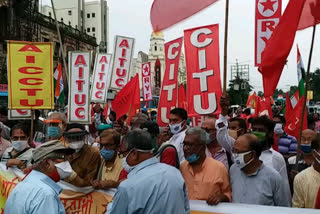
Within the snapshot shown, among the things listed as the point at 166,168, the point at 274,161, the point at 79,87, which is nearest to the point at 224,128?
the point at 274,161

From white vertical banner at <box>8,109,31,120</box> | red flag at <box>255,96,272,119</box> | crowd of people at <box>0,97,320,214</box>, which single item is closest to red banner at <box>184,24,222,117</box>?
crowd of people at <box>0,97,320,214</box>

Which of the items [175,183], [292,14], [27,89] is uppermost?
[292,14]

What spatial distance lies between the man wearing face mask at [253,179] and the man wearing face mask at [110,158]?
47.8 inches

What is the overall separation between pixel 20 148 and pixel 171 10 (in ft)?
7.89

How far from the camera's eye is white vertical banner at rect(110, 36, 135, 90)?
888cm

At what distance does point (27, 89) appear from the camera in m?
6.08

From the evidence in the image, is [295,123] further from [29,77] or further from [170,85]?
[29,77]

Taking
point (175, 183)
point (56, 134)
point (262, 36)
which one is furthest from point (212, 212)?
point (262, 36)

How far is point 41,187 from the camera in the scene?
255cm

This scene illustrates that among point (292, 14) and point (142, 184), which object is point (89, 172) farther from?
point (292, 14)

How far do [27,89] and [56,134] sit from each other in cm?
100

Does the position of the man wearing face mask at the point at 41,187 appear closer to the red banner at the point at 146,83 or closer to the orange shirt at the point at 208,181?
the orange shirt at the point at 208,181

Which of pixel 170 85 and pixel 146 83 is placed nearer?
pixel 170 85

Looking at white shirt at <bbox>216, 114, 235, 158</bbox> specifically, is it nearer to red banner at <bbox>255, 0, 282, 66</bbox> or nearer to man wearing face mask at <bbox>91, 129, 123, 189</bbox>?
man wearing face mask at <bbox>91, 129, 123, 189</bbox>
